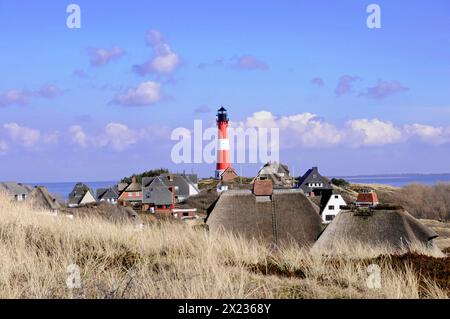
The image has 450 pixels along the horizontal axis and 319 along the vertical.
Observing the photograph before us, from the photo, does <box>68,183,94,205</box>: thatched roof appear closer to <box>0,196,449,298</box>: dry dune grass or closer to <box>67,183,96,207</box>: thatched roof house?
<box>67,183,96,207</box>: thatched roof house

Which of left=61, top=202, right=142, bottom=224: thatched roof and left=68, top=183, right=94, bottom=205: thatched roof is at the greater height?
left=61, top=202, right=142, bottom=224: thatched roof

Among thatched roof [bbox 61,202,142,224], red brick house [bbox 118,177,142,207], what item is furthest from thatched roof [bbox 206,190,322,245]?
red brick house [bbox 118,177,142,207]

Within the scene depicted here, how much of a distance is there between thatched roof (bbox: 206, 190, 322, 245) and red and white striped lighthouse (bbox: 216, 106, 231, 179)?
53347 mm

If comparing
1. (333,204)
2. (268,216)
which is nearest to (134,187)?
(333,204)

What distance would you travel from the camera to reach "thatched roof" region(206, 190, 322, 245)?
74.1ft

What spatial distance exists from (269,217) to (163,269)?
1539 cm

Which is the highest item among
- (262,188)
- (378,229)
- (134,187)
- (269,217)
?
(262,188)

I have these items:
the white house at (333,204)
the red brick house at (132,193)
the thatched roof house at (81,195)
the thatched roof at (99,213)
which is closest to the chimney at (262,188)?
the thatched roof at (99,213)

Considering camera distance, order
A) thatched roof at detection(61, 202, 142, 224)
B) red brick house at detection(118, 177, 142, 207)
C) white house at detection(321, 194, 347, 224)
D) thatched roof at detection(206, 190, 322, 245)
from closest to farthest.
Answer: thatched roof at detection(61, 202, 142, 224) → thatched roof at detection(206, 190, 322, 245) → white house at detection(321, 194, 347, 224) → red brick house at detection(118, 177, 142, 207)

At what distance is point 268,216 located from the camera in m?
23.1

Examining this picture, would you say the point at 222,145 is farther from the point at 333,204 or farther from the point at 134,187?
the point at 333,204

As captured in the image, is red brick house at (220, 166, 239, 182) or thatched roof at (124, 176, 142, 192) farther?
red brick house at (220, 166, 239, 182)

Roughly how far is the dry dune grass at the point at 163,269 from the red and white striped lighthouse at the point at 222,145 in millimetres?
65543
